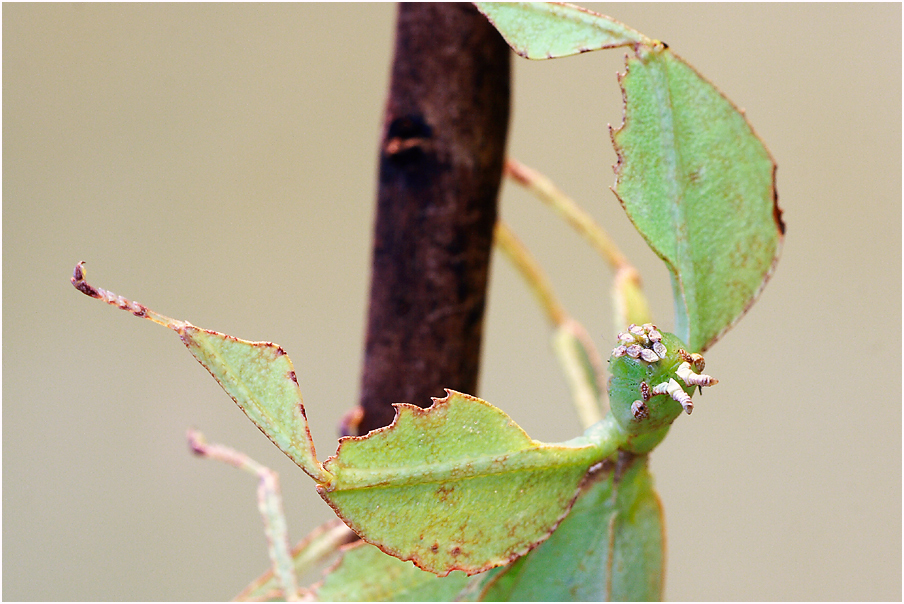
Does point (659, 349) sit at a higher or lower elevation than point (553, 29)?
lower

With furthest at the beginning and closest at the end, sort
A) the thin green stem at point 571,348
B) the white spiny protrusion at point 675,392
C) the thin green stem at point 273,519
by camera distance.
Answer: the thin green stem at point 571,348 < the thin green stem at point 273,519 < the white spiny protrusion at point 675,392

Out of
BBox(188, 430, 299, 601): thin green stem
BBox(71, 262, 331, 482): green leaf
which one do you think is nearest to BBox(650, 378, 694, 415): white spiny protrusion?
BBox(71, 262, 331, 482): green leaf

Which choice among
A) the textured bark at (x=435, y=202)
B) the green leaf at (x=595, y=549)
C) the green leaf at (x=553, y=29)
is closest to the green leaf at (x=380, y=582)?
the green leaf at (x=595, y=549)

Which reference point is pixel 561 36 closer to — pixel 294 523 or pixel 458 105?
pixel 458 105

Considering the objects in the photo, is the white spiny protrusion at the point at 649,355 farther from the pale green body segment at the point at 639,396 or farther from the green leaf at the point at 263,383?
the green leaf at the point at 263,383

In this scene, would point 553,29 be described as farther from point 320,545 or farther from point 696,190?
point 320,545

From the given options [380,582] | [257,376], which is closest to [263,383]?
[257,376]

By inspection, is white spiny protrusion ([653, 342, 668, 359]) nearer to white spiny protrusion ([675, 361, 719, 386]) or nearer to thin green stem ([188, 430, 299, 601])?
white spiny protrusion ([675, 361, 719, 386])
